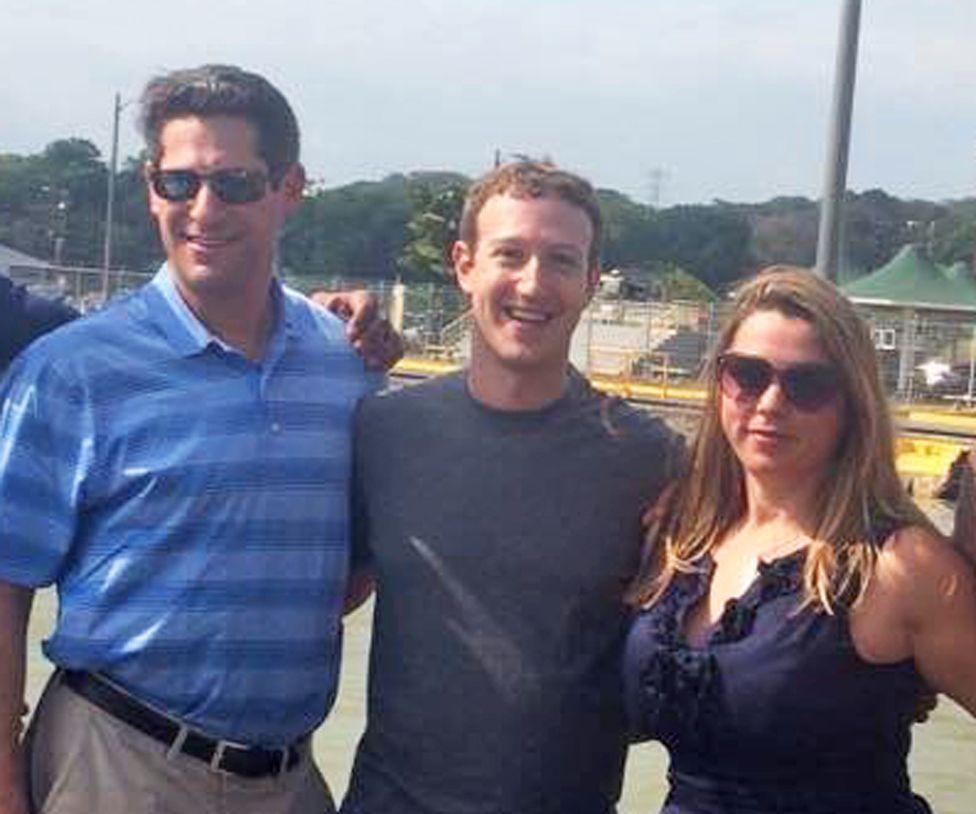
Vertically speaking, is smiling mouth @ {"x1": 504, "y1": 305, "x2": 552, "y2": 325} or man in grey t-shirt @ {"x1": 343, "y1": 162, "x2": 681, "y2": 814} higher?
smiling mouth @ {"x1": 504, "y1": 305, "x2": 552, "y2": 325}

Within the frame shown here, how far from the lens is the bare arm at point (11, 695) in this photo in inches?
151

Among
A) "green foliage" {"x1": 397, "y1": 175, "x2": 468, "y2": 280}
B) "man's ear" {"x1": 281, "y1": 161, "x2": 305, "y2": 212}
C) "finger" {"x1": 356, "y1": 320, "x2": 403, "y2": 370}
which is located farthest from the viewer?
"green foliage" {"x1": 397, "y1": 175, "x2": 468, "y2": 280}

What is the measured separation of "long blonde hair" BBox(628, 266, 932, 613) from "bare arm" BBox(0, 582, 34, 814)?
1.22 meters

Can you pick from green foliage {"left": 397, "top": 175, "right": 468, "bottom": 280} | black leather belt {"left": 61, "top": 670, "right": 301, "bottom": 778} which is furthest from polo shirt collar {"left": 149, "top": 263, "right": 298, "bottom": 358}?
green foliage {"left": 397, "top": 175, "right": 468, "bottom": 280}

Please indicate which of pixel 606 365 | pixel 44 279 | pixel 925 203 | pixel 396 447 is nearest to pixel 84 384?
pixel 396 447

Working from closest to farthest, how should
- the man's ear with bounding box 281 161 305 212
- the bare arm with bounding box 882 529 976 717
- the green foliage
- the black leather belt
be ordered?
1. the bare arm with bounding box 882 529 976 717
2. the black leather belt
3. the man's ear with bounding box 281 161 305 212
4. the green foliage

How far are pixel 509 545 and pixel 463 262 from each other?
0.63 meters

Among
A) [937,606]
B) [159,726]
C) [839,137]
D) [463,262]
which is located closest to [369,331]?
[463,262]

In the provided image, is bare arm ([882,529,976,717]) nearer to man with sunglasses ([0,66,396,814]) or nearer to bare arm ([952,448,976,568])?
bare arm ([952,448,976,568])

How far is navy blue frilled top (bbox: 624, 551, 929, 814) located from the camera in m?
3.44

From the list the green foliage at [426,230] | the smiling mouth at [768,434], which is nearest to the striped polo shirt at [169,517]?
the smiling mouth at [768,434]

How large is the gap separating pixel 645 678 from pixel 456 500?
0.55 meters

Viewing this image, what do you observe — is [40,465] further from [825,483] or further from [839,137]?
[839,137]

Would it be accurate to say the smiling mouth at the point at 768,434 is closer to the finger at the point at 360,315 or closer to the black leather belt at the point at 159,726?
the finger at the point at 360,315
